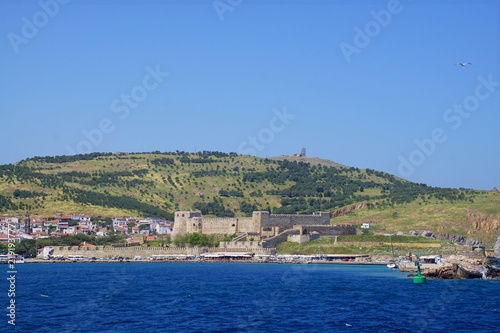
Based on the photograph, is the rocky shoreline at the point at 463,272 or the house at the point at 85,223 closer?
the rocky shoreline at the point at 463,272

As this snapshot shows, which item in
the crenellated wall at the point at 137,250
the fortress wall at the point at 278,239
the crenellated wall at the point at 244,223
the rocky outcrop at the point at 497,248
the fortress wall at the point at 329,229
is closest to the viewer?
the fortress wall at the point at 278,239

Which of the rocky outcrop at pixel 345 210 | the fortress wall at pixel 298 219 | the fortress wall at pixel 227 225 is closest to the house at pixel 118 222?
the fortress wall at pixel 227 225

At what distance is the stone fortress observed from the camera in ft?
275

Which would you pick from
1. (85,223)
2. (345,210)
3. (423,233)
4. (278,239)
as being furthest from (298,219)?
(85,223)

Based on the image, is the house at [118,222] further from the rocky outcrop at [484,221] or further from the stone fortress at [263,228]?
the rocky outcrop at [484,221]

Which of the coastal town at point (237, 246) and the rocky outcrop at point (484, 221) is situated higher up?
the rocky outcrop at point (484, 221)

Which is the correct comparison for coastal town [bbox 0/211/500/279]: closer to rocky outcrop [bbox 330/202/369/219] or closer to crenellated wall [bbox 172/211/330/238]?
crenellated wall [bbox 172/211/330/238]

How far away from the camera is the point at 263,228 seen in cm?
8625

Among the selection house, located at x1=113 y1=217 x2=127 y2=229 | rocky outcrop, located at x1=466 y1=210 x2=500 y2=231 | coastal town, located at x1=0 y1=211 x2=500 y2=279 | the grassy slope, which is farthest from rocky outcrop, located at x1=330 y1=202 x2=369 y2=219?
house, located at x1=113 y1=217 x2=127 y2=229

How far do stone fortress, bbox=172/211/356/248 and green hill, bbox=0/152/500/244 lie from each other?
19.9m

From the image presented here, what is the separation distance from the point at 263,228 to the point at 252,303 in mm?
46058

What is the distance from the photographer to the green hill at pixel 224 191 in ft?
367

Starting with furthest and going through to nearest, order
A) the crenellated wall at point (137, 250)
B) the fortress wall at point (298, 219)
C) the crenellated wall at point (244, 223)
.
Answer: the fortress wall at point (298, 219) < the crenellated wall at point (244, 223) < the crenellated wall at point (137, 250)

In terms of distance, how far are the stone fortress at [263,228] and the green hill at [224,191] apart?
19.9 meters
